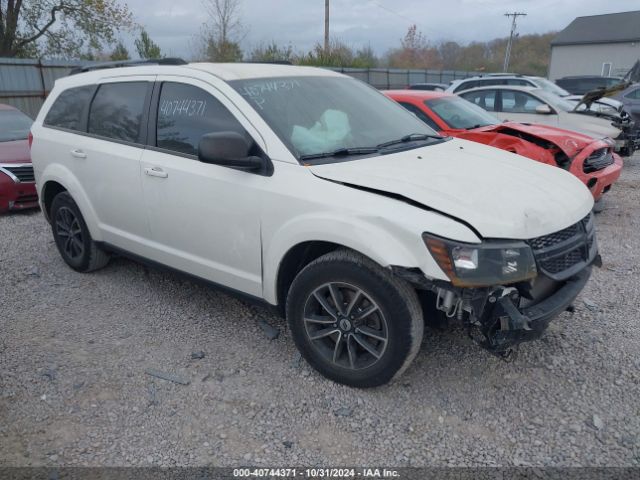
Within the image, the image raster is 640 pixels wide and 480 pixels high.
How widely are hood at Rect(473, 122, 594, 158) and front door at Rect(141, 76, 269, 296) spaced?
4347mm

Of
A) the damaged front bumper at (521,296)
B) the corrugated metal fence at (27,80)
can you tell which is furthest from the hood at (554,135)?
the corrugated metal fence at (27,80)

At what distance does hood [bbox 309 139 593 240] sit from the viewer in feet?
8.80

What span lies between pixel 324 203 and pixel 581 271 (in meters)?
1.59

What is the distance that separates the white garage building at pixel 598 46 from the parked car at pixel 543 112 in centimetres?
3962

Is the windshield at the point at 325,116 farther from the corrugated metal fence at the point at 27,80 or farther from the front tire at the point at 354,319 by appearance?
the corrugated metal fence at the point at 27,80

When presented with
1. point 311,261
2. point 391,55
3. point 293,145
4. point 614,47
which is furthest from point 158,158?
point 614,47

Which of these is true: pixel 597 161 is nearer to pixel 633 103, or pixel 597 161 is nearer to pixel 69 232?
pixel 69 232

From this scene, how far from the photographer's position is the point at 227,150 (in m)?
3.04

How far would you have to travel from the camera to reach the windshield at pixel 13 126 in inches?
315

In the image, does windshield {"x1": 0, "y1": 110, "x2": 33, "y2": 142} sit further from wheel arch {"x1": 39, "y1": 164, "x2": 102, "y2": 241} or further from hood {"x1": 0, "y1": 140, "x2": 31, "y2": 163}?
wheel arch {"x1": 39, "y1": 164, "x2": 102, "y2": 241}

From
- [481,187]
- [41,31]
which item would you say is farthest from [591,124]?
[41,31]

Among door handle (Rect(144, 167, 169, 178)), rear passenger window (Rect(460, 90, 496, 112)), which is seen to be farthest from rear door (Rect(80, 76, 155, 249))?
rear passenger window (Rect(460, 90, 496, 112))

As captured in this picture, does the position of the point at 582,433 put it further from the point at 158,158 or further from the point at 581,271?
the point at 158,158

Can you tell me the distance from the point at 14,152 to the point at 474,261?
23.3ft
